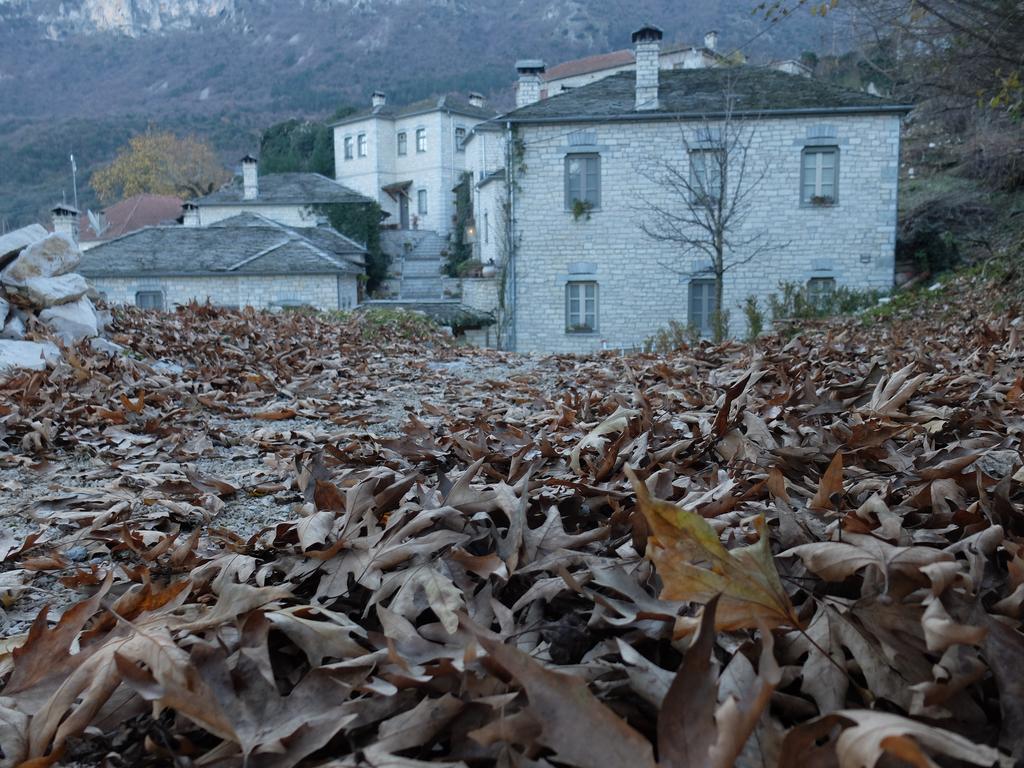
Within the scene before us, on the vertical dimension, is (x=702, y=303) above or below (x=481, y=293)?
below

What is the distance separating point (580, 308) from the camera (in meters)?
21.0

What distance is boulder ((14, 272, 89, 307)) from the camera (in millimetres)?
6613

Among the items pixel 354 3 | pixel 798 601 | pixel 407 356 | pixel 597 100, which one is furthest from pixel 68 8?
pixel 798 601

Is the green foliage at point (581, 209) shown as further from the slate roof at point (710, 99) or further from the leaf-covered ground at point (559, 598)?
the leaf-covered ground at point (559, 598)

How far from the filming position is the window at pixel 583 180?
20469 millimetres

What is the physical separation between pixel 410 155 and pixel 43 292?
46126mm

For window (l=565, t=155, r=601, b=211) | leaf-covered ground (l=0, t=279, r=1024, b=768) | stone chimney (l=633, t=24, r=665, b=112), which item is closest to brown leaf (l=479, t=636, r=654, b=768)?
leaf-covered ground (l=0, t=279, r=1024, b=768)

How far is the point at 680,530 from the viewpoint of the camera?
1249 mm

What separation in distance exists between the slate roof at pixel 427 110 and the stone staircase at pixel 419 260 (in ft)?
30.0

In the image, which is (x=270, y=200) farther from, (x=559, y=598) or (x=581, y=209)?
(x=559, y=598)

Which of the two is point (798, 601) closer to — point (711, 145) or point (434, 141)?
point (711, 145)

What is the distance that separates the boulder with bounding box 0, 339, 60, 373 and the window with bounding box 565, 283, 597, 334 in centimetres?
1598

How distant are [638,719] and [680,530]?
302 millimetres

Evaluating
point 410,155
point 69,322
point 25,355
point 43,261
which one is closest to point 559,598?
point 25,355
